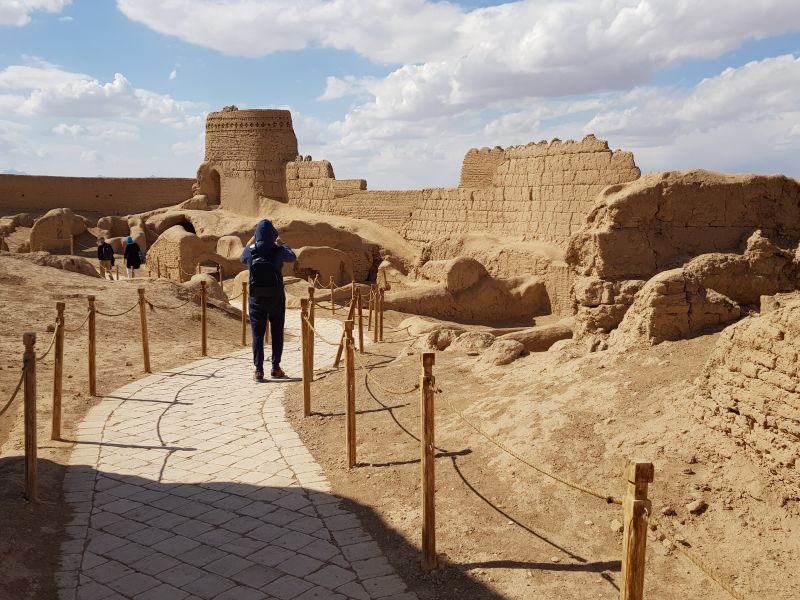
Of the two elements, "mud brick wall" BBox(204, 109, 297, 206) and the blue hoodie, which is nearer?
the blue hoodie

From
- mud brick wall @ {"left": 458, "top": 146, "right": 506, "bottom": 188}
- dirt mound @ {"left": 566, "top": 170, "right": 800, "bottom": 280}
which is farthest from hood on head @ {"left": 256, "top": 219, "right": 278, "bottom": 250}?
mud brick wall @ {"left": 458, "top": 146, "right": 506, "bottom": 188}

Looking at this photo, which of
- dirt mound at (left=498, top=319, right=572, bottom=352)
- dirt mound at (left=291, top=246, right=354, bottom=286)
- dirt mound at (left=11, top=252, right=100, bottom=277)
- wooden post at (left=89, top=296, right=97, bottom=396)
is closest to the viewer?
wooden post at (left=89, top=296, right=97, bottom=396)

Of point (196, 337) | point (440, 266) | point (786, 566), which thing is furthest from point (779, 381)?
point (440, 266)

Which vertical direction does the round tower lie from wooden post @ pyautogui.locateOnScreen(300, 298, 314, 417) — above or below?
above

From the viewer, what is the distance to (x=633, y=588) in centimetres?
319

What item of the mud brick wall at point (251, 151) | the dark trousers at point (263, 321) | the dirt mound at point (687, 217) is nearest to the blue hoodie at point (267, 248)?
the dark trousers at point (263, 321)

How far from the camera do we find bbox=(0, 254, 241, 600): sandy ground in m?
4.64

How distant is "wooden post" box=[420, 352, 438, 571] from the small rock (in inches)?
63.0

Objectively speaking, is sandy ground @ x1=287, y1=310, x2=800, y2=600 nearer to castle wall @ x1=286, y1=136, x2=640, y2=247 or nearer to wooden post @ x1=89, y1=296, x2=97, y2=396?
wooden post @ x1=89, y1=296, x2=97, y2=396

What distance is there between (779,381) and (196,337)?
34.2 ft

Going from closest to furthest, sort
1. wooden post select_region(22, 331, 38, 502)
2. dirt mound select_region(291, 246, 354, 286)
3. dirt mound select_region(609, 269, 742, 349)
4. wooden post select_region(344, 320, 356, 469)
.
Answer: wooden post select_region(22, 331, 38, 502)
wooden post select_region(344, 320, 356, 469)
dirt mound select_region(609, 269, 742, 349)
dirt mound select_region(291, 246, 354, 286)

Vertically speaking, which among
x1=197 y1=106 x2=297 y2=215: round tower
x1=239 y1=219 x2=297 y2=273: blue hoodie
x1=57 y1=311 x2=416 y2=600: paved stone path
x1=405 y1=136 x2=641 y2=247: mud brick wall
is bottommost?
x1=57 y1=311 x2=416 y2=600: paved stone path

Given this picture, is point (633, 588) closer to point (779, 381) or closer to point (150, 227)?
point (779, 381)

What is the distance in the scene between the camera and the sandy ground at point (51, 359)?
464cm
